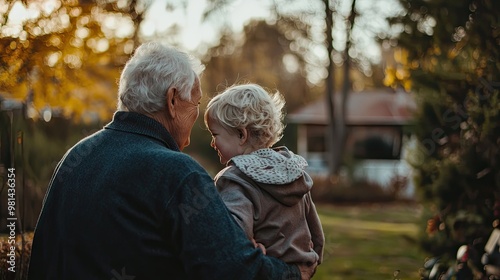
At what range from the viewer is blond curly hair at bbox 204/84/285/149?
8.98 ft

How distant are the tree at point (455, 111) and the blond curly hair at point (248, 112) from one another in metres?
2.85

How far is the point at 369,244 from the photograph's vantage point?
11.3m

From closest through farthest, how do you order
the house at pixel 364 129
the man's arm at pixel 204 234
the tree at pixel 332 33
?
the man's arm at pixel 204 234
the tree at pixel 332 33
the house at pixel 364 129

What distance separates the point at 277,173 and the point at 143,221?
A: 24.1 inches

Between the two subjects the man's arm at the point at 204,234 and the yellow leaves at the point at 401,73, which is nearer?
the man's arm at the point at 204,234

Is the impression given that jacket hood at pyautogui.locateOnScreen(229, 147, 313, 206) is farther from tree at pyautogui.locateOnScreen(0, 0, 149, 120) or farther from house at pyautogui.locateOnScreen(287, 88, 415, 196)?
house at pyautogui.locateOnScreen(287, 88, 415, 196)

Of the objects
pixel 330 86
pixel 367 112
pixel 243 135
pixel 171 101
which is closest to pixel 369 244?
pixel 243 135

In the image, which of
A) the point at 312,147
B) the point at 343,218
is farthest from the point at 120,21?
the point at 312,147

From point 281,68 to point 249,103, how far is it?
38.9m

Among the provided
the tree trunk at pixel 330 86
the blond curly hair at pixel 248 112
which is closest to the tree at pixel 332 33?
the tree trunk at pixel 330 86

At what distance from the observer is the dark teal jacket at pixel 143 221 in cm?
218

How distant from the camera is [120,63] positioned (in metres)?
9.38

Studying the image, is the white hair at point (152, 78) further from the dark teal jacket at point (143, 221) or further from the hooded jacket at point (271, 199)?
the hooded jacket at point (271, 199)

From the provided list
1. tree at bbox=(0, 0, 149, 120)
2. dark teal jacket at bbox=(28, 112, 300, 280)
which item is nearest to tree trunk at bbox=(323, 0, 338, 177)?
tree at bbox=(0, 0, 149, 120)
